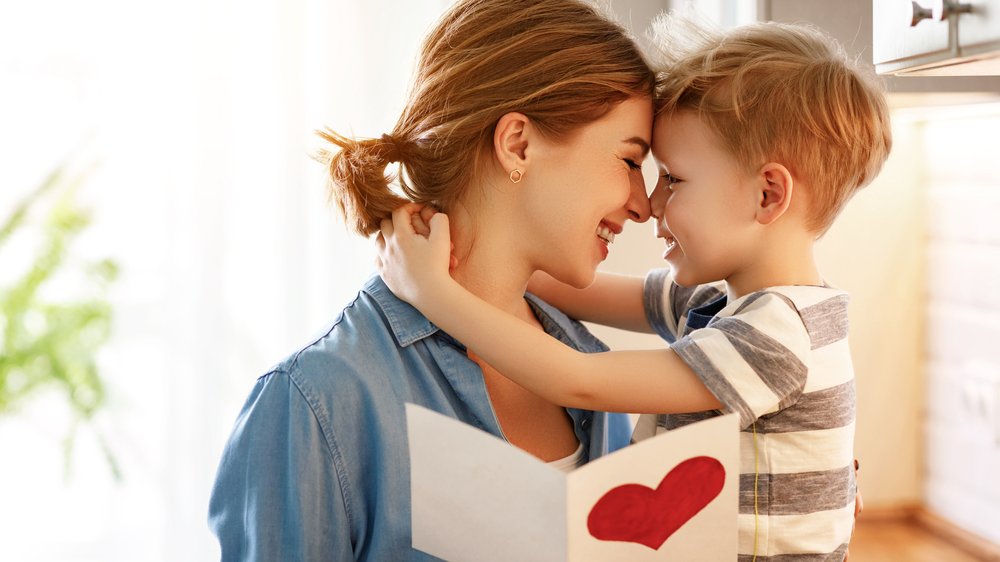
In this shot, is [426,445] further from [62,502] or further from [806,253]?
[62,502]

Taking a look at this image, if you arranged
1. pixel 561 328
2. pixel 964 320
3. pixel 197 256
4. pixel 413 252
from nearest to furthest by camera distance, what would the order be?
pixel 413 252
pixel 561 328
pixel 964 320
pixel 197 256

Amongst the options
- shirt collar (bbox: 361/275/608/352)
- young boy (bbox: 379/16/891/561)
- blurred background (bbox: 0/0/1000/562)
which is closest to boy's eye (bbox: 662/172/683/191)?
young boy (bbox: 379/16/891/561)

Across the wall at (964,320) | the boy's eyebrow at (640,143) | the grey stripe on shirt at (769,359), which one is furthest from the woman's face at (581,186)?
the wall at (964,320)

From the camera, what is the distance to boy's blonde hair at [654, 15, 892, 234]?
3.36 feet

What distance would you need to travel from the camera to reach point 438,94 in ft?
3.47

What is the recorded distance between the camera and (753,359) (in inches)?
36.7

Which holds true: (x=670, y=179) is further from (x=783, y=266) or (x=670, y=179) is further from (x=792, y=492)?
(x=792, y=492)

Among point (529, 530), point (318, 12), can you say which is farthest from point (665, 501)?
point (318, 12)

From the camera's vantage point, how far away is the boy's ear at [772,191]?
40.1 inches

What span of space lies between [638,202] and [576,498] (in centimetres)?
55

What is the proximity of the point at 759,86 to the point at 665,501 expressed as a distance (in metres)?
0.53

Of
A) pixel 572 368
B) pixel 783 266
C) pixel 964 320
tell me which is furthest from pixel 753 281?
pixel 964 320

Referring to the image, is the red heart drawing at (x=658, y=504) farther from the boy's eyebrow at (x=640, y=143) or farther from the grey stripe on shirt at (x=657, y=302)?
the grey stripe on shirt at (x=657, y=302)

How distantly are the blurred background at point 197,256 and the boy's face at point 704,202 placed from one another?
25.5 inches
